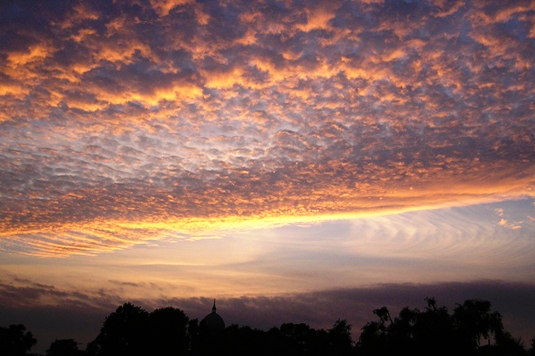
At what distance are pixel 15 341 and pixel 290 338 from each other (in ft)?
196

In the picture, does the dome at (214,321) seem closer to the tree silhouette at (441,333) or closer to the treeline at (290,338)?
the treeline at (290,338)

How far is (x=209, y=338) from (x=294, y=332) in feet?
89.1

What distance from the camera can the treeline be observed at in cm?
4039

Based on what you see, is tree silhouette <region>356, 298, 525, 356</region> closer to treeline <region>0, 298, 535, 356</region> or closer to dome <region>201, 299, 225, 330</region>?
treeline <region>0, 298, 535, 356</region>

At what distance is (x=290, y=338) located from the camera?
90250 millimetres

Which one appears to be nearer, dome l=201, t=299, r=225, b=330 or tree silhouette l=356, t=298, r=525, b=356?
tree silhouette l=356, t=298, r=525, b=356

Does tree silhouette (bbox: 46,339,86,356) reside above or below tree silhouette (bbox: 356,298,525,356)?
below

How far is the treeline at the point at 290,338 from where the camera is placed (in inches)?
1590

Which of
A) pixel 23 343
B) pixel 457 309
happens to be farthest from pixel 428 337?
pixel 23 343

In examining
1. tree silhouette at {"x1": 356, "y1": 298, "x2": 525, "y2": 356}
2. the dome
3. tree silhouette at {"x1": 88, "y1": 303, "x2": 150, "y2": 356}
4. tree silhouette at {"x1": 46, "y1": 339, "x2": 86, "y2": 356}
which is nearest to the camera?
tree silhouette at {"x1": 356, "y1": 298, "x2": 525, "y2": 356}

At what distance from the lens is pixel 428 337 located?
3522cm

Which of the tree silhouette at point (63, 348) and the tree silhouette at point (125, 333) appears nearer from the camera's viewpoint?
the tree silhouette at point (125, 333)

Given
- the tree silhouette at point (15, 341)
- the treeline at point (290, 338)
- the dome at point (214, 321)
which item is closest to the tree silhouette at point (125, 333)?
the treeline at point (290, 338)

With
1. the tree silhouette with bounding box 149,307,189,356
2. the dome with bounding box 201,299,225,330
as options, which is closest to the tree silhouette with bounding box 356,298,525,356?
the tree silhouette with bounding box 149,307,189,356
